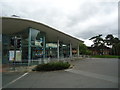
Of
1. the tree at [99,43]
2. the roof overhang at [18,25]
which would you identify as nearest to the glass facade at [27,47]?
the roof overhang at [18,25]

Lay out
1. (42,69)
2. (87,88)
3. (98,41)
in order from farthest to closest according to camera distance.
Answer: (98,41), (42,69), (87,88)

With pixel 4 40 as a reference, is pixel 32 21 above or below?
above

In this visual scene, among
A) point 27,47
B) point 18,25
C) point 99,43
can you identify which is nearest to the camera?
point 18,25

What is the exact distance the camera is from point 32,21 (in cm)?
1516

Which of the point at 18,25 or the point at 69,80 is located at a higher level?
the point at 18,25

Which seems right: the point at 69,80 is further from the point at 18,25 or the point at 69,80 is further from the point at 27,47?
the point at 27,47

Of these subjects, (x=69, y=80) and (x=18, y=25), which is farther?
(x=18, y=25)

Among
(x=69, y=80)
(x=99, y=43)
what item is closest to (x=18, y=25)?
(x=69, y=80)

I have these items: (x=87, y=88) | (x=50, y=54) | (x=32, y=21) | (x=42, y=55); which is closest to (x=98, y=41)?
(x=50, y=54)

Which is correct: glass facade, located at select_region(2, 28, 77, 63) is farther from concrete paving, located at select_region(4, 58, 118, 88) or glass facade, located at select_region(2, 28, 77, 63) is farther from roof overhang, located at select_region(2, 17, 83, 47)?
concrete paving, located at select_region(4, 58, 118, 88)

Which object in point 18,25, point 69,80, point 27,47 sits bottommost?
point 69,80

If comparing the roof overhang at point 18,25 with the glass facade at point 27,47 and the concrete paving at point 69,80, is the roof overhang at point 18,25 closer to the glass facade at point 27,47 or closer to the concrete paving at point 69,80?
the glass facade at point 27,47

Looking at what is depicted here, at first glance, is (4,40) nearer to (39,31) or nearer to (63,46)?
(39,31)

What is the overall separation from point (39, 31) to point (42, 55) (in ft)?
14.4
